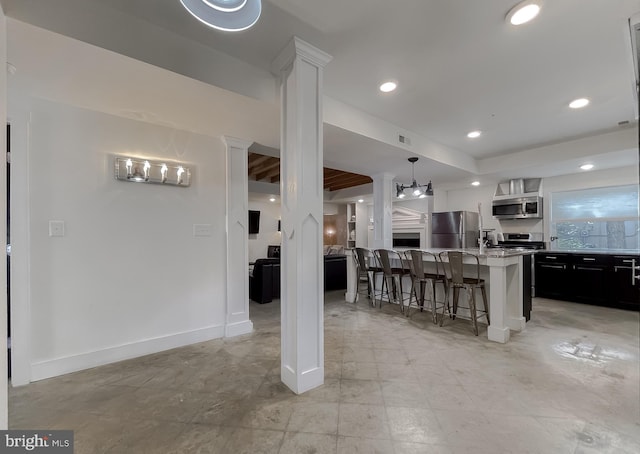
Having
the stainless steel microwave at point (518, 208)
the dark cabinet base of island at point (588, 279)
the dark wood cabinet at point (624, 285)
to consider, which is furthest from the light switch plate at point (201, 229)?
the dark wood cabinet at point (624, 285)

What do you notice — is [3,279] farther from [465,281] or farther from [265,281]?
[465,281]

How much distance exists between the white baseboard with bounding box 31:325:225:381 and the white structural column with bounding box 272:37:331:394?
54.3 inches

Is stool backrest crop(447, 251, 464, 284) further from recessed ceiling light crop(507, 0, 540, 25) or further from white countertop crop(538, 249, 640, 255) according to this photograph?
white countertop crop(538, 249, 640, 255)

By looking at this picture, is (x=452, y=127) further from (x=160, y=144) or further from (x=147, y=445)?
(x=147, y=445)

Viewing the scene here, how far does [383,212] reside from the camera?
5.07 metres

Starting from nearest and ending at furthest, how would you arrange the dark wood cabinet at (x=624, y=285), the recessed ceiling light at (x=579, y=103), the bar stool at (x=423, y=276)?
the recessed ceiling light at (x=579, y=103) < the bar stool at (x=423, y=276) < the dark wood cabinet at (x=624, y=285)

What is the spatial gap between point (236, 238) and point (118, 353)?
1586 millimetres

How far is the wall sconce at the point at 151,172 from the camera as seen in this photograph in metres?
2.66

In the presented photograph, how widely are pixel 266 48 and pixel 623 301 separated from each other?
613 centimetres

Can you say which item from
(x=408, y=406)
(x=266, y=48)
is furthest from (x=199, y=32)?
(x=408, y=406)

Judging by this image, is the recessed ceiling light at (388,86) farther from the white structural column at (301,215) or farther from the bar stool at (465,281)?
the bar stool at (465,281)

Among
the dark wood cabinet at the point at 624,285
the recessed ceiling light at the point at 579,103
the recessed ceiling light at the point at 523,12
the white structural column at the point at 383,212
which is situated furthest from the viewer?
the white structural column at the point at 383,212

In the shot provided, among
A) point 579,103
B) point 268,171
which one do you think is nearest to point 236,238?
point 268,171

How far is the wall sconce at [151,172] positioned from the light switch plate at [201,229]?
0.48 meters
